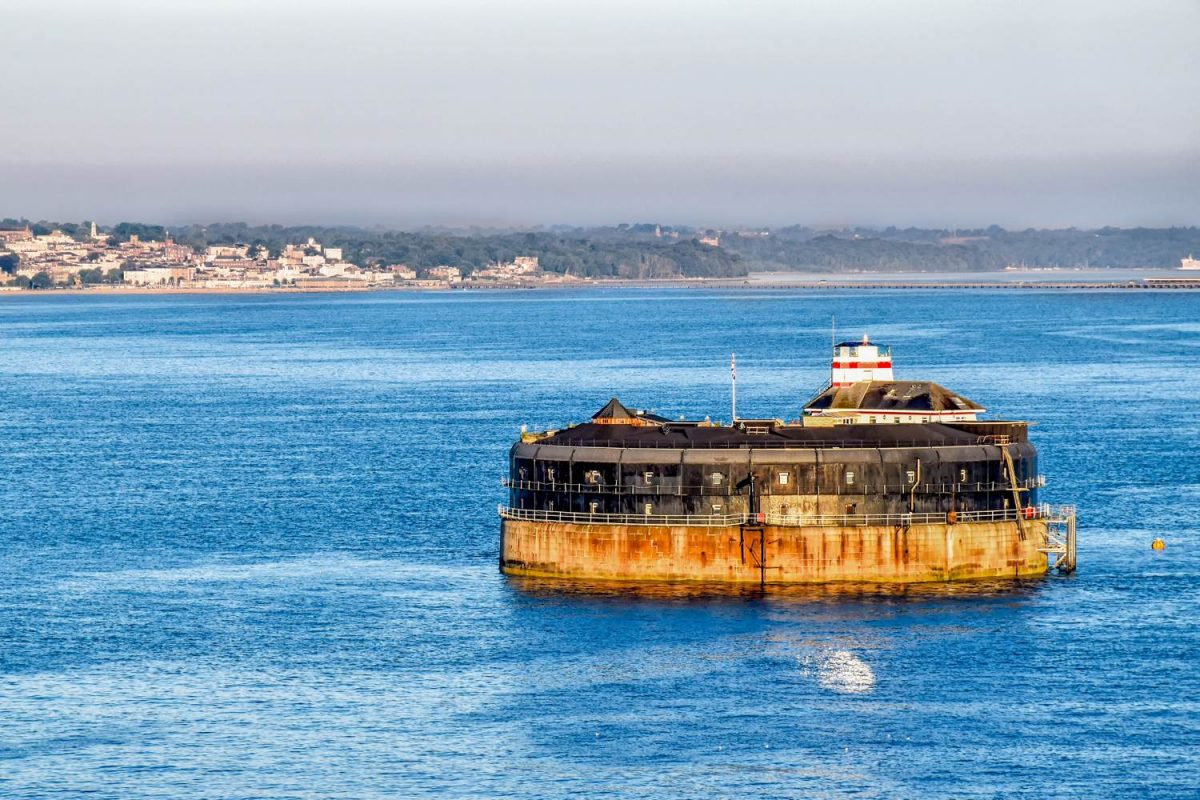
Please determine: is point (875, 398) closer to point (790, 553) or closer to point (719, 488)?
A: point (719, 488)

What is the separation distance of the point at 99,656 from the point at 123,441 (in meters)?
60.1

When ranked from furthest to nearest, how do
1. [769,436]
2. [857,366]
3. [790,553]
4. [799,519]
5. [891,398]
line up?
[857,366] < [891,398] < [769,436] < [799,519] < [790,553]

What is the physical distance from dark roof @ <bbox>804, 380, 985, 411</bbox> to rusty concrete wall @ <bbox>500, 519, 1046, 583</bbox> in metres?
7.33

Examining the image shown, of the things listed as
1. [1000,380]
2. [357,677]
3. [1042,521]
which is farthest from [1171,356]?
[357,677]

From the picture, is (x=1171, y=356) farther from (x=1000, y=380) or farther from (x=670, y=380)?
(x=670, y=380)

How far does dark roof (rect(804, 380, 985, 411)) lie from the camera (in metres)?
74.6

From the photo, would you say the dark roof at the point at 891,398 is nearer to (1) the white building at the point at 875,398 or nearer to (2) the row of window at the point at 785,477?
(1) the white building at the point at 875,398

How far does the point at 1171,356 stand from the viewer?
7382 inches

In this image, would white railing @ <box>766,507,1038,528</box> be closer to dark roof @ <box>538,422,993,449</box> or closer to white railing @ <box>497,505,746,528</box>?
white railing @ <box>497,505,746,528</box>

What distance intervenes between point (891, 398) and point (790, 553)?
10939mm

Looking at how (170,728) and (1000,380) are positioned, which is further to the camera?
(1000,380)

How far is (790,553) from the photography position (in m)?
66.8

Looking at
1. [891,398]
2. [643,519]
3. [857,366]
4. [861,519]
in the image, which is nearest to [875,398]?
[891,398]

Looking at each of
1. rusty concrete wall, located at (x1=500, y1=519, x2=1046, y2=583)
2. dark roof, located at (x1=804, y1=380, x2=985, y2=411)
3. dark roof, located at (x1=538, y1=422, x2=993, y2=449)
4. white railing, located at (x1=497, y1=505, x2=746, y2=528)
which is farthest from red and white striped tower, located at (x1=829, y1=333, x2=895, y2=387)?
white railing, located at (x1=497, y1=505, x2=746, y2=528)
